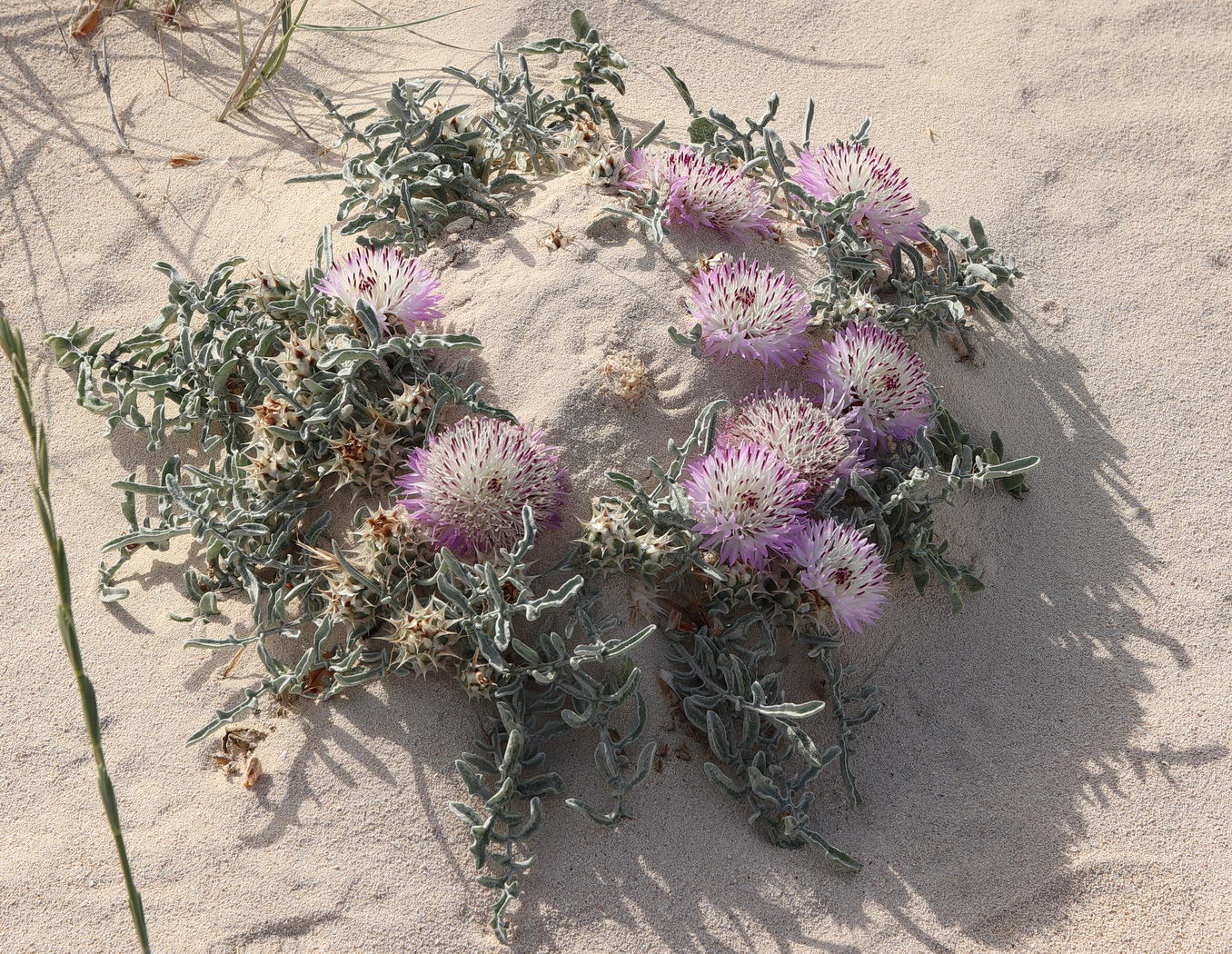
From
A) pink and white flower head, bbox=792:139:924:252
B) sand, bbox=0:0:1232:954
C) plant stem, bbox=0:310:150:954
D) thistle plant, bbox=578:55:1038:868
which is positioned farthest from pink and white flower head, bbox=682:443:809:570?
plant stem, bbox=0:310:150:954

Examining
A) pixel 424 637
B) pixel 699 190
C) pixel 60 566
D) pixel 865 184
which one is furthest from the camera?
pixel 865 184

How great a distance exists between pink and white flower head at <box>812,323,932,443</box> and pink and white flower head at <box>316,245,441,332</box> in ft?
3.46

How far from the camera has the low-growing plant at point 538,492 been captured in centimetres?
251

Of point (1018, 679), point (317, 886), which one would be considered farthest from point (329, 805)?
point (1018, 679)

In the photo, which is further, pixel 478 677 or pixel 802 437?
pixel 802 437

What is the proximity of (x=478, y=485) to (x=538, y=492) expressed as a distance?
0.17m

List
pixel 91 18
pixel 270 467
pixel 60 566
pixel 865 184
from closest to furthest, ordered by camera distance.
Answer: pixel 60 566 → pixel 270 467 → pixel 865 184 → pixel 91 18

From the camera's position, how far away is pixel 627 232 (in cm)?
308

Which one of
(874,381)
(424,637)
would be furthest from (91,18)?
(874,381)

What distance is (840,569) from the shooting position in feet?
8.55

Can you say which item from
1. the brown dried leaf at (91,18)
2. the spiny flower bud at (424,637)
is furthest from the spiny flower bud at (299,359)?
the brown dried leaf at (91,18)

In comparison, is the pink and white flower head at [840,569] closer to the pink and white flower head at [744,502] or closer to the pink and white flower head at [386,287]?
the pink and white flower head at [744,502]

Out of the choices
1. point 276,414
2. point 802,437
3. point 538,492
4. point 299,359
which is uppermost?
point 299,359

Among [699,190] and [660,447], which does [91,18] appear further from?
[660,447]
